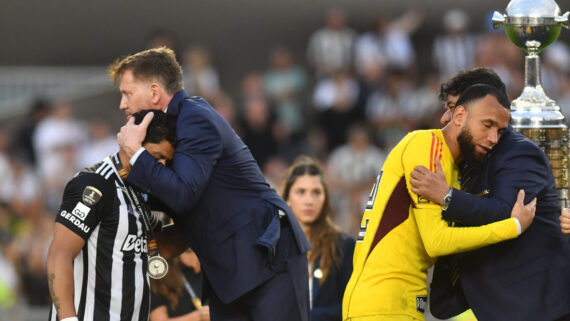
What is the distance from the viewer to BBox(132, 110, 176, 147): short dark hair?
557 cm

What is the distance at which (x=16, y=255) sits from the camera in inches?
494

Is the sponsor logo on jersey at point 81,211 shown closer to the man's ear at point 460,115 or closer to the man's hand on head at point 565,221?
the man's ear at point 460,115

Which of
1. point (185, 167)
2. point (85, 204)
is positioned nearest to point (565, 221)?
point (185, 167)

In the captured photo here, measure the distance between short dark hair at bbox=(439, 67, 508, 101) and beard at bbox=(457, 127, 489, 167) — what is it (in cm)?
43

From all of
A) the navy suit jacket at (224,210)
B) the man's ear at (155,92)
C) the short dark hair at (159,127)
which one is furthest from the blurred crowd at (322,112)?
the short dark hair at (159,127)

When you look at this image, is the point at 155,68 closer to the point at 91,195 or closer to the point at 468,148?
the point at 91,195

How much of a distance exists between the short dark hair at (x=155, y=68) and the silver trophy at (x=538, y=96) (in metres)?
1.98

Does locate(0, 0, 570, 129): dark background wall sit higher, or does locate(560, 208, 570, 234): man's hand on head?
locate(0, 0, 570, 129): dark background wall

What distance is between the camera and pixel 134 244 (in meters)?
5.59

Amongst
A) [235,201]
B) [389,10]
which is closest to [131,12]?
[389,10]

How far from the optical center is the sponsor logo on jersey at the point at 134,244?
218 inches

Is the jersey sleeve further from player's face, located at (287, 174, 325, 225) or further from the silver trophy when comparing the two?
the silver trophy

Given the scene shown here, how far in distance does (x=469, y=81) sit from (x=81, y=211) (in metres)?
2.20

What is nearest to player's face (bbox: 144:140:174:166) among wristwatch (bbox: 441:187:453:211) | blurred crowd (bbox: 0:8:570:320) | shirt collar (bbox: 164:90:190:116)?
shirt collar (bbox: 164:90:190:116)
